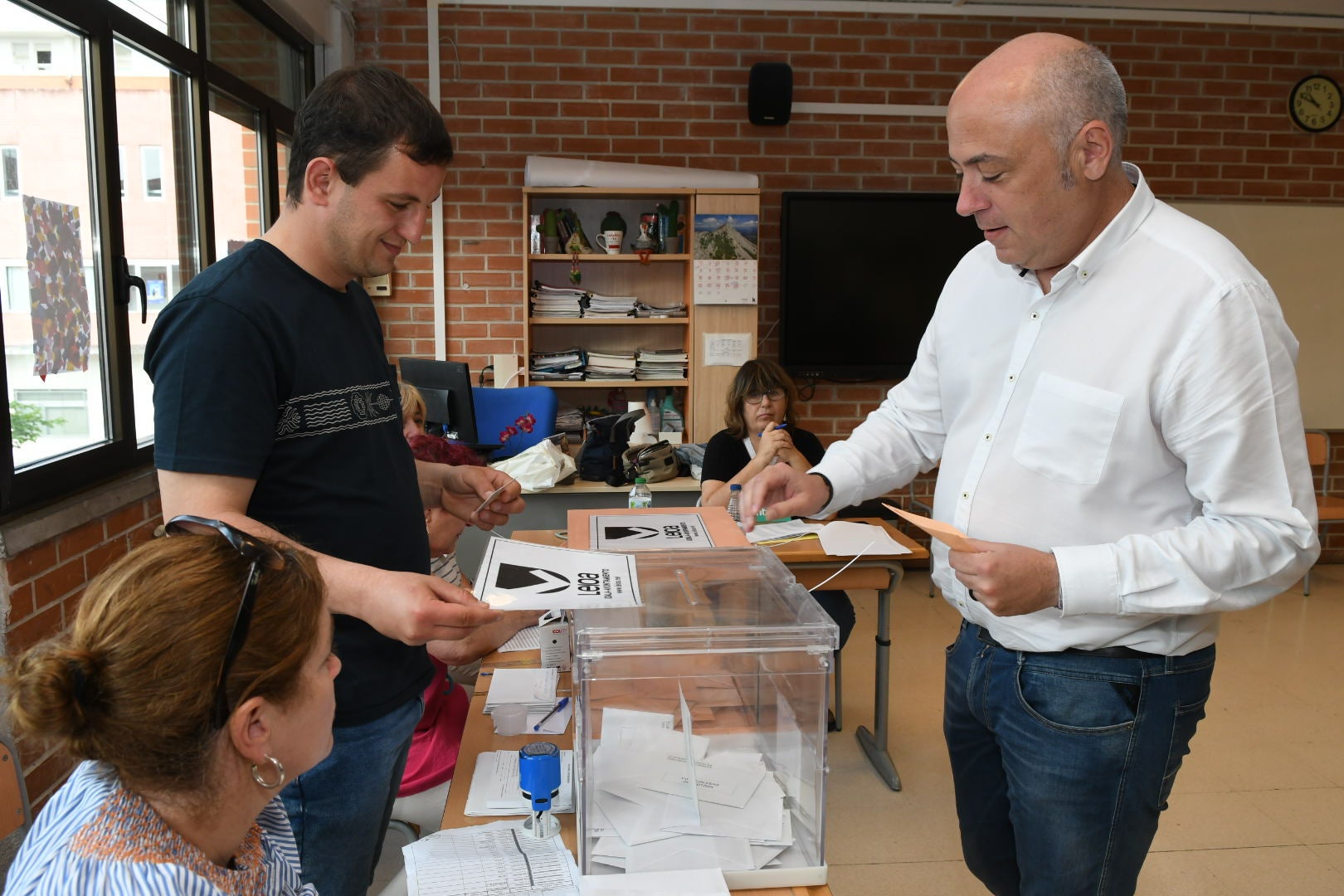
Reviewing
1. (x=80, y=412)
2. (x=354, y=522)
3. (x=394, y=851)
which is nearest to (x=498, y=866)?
(x=354, y=522)

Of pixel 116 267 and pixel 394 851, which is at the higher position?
pixel 116 267

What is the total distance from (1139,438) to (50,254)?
2.63 metres

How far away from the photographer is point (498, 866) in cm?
127

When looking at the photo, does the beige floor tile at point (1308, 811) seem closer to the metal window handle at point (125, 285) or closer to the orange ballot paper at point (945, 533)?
the orange ballot paper at point (945, 533)

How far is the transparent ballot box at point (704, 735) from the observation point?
1.23m

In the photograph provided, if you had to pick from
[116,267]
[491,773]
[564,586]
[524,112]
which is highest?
[524,112]

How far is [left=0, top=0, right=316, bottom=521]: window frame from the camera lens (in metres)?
2.46

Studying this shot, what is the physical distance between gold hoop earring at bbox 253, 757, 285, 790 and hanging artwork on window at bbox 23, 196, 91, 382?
1.98 metres

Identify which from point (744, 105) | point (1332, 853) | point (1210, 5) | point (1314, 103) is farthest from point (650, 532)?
point (1314, 103)

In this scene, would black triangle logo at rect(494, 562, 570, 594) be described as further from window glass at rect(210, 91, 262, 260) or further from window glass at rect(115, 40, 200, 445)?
window glass at rect(210, 91, 262, 260)

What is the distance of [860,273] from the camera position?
5.18 m

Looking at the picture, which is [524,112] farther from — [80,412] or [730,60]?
[80,412]

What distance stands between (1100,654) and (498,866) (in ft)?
2.98

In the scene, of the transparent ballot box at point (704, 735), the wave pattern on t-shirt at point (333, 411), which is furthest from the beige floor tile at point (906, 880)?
the wave pattern on t-shirt at point (333, 411)
